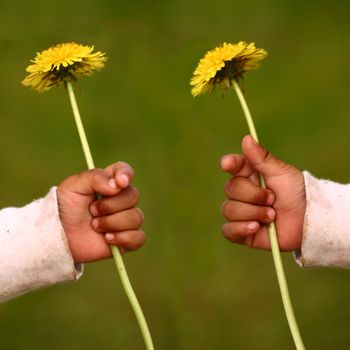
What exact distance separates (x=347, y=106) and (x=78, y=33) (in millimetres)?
317

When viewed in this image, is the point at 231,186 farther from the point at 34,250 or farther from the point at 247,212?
the point at 34,250

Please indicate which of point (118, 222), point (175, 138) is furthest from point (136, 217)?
point (175, 138)

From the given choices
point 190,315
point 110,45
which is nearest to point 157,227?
point 190,315

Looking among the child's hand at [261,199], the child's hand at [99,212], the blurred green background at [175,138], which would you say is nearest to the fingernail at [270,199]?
the child's hand at [261,199]

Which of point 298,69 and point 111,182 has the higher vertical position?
point 298,69

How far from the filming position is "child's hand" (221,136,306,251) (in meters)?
0.70

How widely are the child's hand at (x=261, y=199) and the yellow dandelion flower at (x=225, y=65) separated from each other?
0.06m

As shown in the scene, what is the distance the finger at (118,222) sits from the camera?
0.71 meters

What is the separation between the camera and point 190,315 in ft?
3.21

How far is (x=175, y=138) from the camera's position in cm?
99

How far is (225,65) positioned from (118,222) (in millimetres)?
163

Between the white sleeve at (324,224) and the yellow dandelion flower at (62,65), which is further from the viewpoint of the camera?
the white sleeve at (324,224)

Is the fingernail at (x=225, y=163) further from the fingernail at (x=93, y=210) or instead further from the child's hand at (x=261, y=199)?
the fingernail at (x=93, y=210)

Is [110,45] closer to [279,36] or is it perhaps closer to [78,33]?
[78,33]
